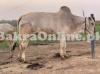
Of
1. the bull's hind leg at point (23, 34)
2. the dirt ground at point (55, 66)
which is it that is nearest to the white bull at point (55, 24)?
the bull's hind leg at point (23, 34)

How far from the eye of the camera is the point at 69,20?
1287cm

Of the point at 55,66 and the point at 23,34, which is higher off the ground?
the point at 23,34

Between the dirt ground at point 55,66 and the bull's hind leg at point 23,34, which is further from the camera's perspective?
→ the bull's hind leg at point 23,34

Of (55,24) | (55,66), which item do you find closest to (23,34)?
(55,24)

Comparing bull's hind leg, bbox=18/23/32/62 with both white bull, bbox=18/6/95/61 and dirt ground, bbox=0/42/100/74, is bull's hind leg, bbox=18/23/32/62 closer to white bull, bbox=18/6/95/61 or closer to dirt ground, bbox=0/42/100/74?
white bull, bbox=18/6/95/61

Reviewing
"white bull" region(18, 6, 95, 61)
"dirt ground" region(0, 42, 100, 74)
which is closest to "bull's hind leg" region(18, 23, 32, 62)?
"white bull" region(18, 6, 95, 61)

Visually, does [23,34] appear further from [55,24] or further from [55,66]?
[55,66]

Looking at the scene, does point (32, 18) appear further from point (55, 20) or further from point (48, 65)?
point (48, 65)

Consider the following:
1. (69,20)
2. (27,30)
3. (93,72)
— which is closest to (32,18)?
(27,30)

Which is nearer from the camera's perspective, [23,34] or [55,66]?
[55,66]

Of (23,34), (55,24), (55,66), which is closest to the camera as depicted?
(55,66)

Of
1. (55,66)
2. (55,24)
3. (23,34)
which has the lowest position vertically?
(55,66)

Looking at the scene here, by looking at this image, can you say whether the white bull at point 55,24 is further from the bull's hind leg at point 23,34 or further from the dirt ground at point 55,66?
the dirt ground at point 55,66

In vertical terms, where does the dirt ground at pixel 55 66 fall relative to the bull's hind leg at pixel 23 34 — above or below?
below
